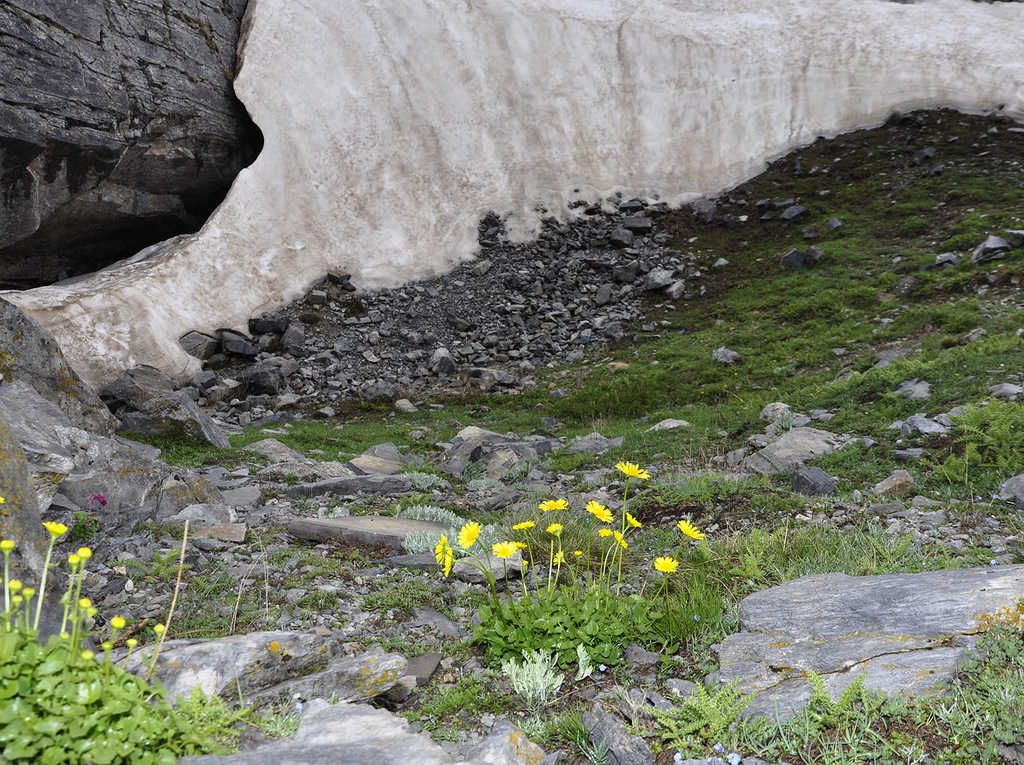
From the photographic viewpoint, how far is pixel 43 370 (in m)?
9.40

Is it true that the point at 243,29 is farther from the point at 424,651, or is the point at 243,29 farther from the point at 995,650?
the point at 995,650

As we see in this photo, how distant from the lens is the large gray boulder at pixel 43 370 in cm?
912

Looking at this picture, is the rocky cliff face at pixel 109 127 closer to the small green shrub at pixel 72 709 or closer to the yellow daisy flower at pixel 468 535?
the yellow daisy flower at pixel 468 535

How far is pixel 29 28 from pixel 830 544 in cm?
2235

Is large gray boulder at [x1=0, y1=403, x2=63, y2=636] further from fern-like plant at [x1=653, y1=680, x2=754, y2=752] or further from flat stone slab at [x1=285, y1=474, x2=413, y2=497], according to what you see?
flat stone slab at [x1=285, y1=474, x2=413, y2=497]

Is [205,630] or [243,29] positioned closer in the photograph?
[205,630]

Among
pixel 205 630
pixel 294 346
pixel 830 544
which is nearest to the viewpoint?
pixel 205 630

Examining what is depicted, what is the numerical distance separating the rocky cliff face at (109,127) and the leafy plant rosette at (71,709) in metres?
19.7

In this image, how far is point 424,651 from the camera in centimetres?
434

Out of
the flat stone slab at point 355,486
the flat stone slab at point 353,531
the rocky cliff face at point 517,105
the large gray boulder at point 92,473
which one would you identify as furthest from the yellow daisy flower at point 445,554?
the rocky cliff face at point 517,105

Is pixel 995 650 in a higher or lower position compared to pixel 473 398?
higher

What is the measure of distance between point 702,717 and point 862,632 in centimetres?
120

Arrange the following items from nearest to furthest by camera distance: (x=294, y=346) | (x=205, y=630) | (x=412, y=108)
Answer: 1. (x=205, y=630)
2. (x=294, y=346)
3. (x=412, y=108)

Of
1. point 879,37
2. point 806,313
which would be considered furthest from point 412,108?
point 879,37
